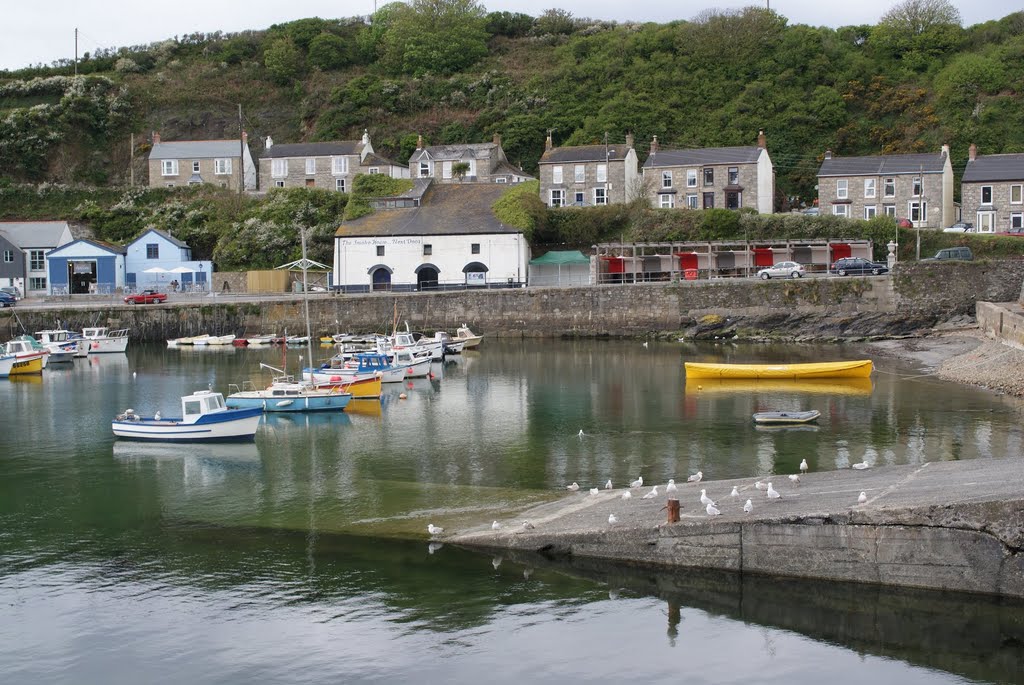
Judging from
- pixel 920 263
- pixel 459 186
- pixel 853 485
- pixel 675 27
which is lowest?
pixel 853 485

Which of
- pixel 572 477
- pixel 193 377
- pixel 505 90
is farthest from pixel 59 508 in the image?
pixel 505 90

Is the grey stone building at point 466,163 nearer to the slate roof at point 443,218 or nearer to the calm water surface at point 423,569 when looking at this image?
the slate roof at point 443,218

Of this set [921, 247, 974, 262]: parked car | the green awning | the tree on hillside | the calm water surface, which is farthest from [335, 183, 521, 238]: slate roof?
the tree on hillside

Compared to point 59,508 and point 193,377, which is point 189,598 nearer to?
point 59,508

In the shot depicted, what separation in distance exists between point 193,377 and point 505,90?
5606 centimetres

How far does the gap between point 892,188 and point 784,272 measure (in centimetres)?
1277

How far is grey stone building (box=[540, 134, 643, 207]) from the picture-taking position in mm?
70812

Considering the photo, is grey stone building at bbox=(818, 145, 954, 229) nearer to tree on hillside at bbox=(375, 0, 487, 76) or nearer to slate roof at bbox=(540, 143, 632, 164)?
slate roof at bbox=(540, 143, 632, 164)

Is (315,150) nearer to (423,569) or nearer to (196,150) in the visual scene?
(196,150)

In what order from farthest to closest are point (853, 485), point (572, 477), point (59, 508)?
1. point (572, 477)
2. point (59, 508)
3. point (853, 485)

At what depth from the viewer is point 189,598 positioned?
677 inches

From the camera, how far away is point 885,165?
66250mm

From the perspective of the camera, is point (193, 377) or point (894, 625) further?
point (193, 377)

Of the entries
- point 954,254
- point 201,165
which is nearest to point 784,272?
point 954,254
